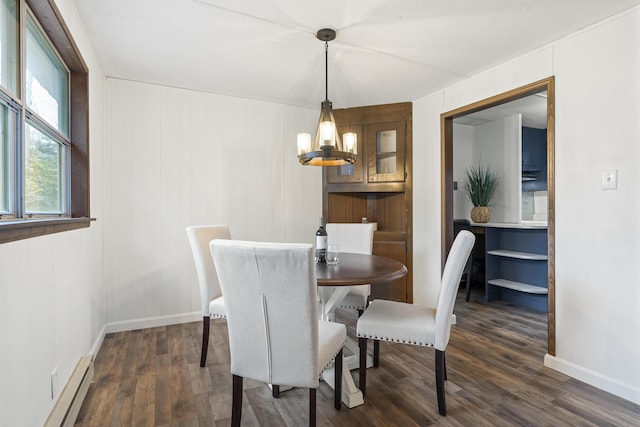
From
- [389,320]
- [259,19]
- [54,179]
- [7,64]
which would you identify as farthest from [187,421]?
[259,19]

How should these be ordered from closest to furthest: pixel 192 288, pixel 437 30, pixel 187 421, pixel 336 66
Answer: pixel 187 421
pixel 437 30
pixel 336 66
pixel 192 288

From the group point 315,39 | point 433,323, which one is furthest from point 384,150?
point 433,323

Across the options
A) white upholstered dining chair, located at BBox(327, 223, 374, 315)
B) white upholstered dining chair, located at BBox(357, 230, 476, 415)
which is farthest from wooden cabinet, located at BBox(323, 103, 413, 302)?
white upholstered dining chair, located at BBox(357, 230, 476, 415)

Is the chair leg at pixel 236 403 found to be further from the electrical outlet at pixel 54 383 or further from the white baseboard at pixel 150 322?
the white baseboard at pixel 150 322

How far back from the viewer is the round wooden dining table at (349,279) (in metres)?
1.70

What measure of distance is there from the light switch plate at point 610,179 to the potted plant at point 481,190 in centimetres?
231

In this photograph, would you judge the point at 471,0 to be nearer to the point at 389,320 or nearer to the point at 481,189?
the point at 389,320

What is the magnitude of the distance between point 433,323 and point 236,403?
112cm

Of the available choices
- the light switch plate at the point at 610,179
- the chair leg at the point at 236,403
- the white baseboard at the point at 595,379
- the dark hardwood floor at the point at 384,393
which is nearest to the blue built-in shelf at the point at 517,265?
the dark hardwood floor at the point at 384,393

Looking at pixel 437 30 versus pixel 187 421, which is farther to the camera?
pixel 437 30

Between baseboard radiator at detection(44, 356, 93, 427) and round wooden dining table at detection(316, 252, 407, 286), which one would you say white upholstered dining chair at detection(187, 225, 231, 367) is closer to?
baseboard radiator at detection(44, 356, 93, 427)

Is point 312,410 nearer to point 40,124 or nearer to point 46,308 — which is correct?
point 46,308

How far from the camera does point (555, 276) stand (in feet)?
7.84

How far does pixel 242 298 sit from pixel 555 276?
2.26 metres
